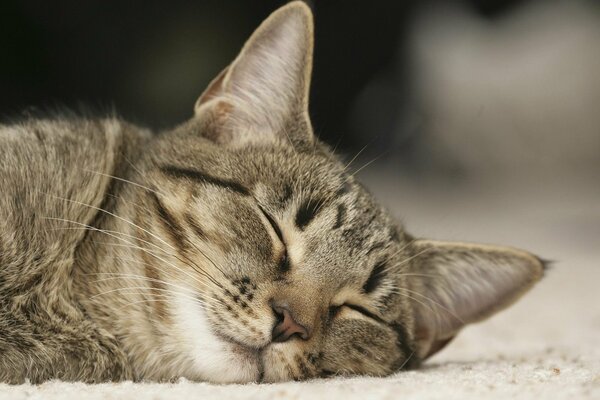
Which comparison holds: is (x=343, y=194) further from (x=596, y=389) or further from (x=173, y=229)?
(x=596, y=389)

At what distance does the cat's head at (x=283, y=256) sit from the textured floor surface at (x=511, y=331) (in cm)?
9

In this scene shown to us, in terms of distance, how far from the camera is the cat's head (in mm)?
A: 1422

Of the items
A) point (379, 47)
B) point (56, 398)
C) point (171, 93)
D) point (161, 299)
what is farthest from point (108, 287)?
point (379, 47)

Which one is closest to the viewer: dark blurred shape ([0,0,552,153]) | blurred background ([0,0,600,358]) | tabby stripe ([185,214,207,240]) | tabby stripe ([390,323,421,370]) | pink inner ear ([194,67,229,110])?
tabby stripe ([185,214,207,240])

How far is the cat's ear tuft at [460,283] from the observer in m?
1.72

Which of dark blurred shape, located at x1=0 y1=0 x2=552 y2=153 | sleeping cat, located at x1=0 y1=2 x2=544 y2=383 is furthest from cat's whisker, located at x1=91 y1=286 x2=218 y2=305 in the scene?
dark blurred shape, located at x1=0 y1=0 x2=552 y2=153

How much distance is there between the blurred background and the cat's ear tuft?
2435mm

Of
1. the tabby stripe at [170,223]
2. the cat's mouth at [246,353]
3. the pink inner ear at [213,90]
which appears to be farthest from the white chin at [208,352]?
the pink inner ear at [213,90]

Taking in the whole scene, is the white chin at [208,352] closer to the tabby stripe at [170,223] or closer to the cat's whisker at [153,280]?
the cat's whisker at [153,280]

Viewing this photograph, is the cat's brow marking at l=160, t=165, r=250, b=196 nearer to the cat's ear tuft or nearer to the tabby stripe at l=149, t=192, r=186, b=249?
the tabby stripe at l=149, t=192, r=186, b=249

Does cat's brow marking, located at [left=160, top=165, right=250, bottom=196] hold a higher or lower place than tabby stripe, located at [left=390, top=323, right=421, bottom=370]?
higher

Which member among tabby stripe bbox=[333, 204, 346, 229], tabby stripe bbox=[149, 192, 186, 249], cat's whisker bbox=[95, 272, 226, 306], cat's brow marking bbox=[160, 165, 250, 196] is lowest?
cat's whisker bbox=[95, 272, 226, 306]

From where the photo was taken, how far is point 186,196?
1596mm

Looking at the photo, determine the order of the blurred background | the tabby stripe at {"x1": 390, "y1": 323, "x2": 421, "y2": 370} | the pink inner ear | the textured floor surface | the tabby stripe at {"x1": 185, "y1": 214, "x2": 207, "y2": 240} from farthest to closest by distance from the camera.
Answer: the blurred background → the pink inner ear → the tabby stripe at {"x1": 390, "y1": 323, "x2": 421, "y2": 370} → the tabby stripe at {"x1": 185, "y1": 214, "x2": 207, "y2": 240} → the textured floor surface
